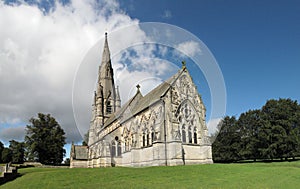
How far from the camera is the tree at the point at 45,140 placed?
62331 mm

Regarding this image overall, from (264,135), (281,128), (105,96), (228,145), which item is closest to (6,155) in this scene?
(105,96)

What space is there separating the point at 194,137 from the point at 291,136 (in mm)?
31752

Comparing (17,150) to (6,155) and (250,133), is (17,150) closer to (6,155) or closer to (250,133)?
(6,155)

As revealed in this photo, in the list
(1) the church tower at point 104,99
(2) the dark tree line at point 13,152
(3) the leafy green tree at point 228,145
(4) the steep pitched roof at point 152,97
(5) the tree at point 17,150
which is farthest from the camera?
(2) the dark tree line at point 13,152

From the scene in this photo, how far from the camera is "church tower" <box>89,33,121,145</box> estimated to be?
6831cm

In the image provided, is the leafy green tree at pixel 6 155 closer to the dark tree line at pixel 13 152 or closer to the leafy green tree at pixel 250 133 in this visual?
the dark tree line at pixel 13 152

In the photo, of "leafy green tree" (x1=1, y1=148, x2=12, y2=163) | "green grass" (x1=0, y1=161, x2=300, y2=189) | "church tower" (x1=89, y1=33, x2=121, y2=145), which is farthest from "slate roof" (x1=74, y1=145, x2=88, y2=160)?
"leafy green tree" (x1=1, y1=148, x2=12, y2=163)

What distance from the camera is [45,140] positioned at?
210ft

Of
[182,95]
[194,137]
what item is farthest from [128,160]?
[182,95]

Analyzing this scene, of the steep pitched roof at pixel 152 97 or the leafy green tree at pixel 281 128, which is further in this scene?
the leafy green tree at pixel 281 128

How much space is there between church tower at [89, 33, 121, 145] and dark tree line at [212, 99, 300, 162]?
34.9 metres

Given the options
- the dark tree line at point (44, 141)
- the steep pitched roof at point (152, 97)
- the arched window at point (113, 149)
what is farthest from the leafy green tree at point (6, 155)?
the steep pitched roof at point (152, 97)

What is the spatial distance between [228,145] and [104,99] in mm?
42814

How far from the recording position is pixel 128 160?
40.1m
